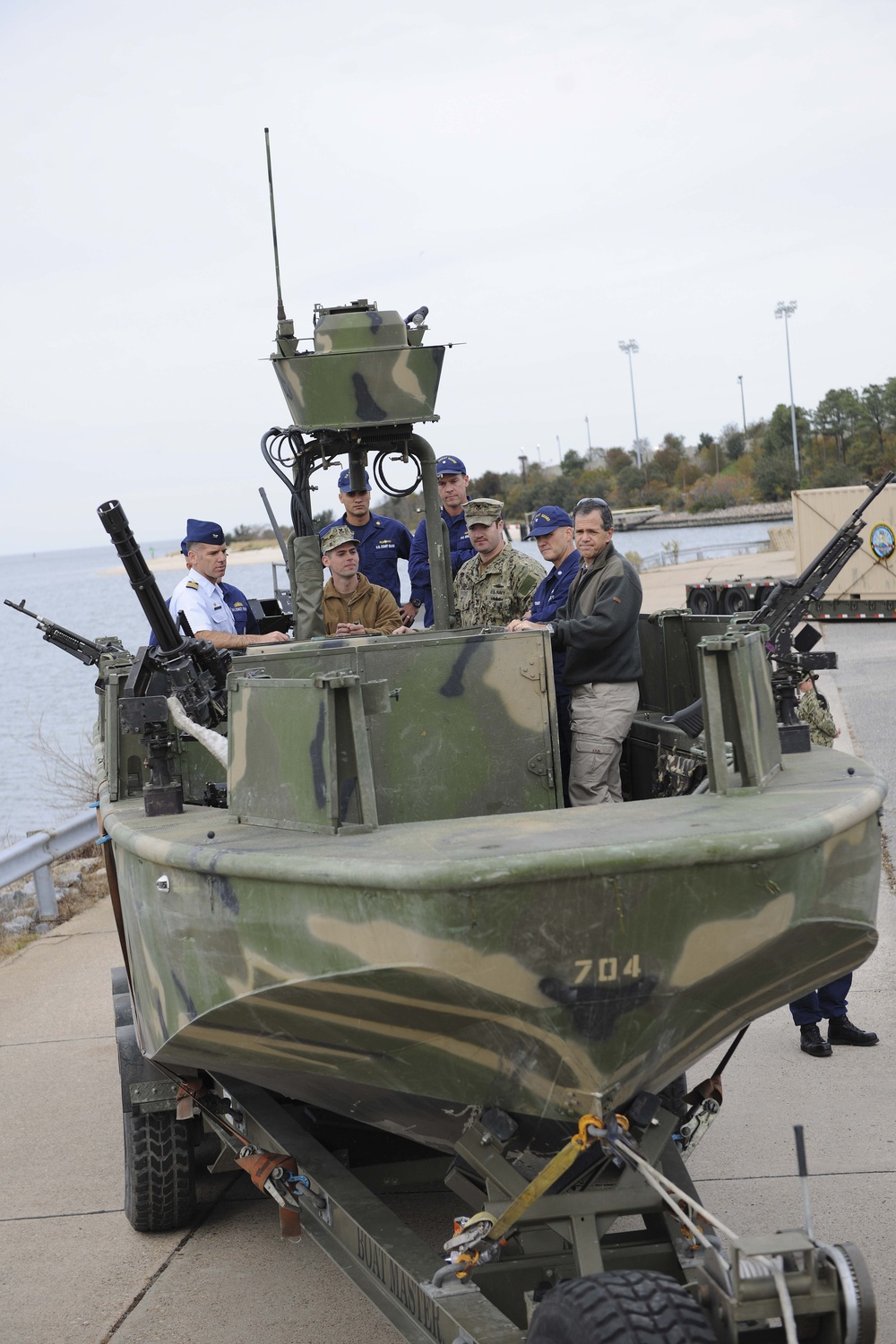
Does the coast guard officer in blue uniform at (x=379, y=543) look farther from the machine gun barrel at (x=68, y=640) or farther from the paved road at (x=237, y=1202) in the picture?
the paved road at (x=237, y=1202)

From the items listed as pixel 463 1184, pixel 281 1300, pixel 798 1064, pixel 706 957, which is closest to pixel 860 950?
pixel 706 957

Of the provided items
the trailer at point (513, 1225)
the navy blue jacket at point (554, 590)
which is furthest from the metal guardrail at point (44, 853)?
the navy blue jacket at point (554, 590)

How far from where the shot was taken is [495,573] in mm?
6227

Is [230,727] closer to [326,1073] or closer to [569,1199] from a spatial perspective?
[326,1073]

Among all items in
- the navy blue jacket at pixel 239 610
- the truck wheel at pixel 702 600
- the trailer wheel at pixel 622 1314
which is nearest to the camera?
the trailer wheel at pixel 622 1314

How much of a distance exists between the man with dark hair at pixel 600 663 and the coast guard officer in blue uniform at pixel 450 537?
1.44m

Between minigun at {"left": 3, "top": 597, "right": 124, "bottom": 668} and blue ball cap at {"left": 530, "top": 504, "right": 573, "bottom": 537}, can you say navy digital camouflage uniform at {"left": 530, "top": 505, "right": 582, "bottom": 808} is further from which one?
minigun at {"left": 3, "top": 597, "right": 124, "bottom": 668}

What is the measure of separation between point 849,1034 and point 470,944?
3.80 meters

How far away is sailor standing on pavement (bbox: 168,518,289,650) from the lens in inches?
248

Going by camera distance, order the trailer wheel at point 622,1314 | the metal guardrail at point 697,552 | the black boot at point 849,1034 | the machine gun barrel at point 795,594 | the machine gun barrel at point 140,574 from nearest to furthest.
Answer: the trailer wheel at point 622,1314 → the machine gun barrel at point 140,574 → the black boot at point 849,1034 → the machine gun barrel at point 795,594 → the metal guardrail at point 697,552

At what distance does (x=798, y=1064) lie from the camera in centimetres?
626

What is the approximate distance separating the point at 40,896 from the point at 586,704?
236 inches

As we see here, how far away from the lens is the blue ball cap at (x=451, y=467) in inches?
276

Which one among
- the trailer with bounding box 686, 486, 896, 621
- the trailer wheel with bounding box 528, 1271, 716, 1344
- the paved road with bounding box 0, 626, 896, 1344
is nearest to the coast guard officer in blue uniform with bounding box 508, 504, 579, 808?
the paved road with bounding box 0, 626, 896, 1344
